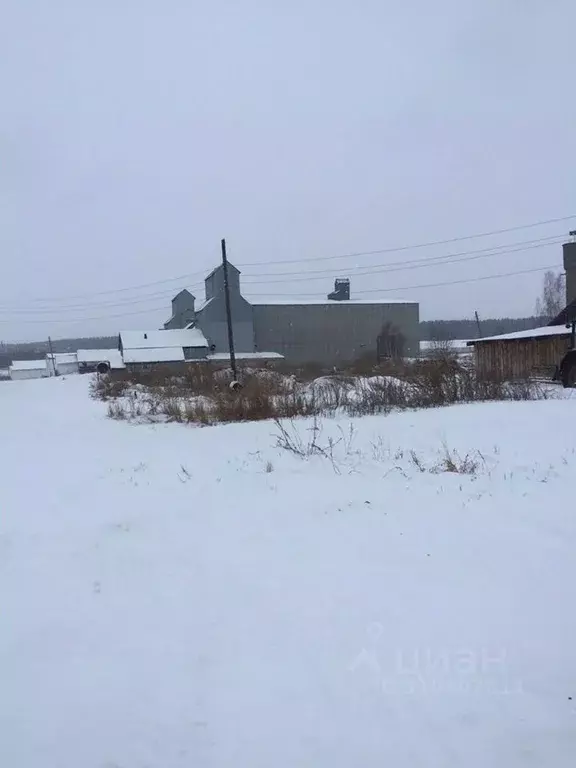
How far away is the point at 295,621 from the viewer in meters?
3.56

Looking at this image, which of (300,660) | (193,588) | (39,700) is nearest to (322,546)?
(193,588)

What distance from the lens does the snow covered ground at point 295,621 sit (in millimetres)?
2541

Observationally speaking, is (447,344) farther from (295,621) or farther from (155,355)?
(155,355)

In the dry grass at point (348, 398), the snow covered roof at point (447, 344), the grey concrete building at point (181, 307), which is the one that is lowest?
the dry grass at point (348, 398)

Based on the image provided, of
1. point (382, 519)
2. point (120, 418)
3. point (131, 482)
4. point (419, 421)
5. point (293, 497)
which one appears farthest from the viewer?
point (120, 418)

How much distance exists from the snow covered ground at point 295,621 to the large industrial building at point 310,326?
52.6 metres

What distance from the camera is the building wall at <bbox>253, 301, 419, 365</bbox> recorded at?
6191 centimetres

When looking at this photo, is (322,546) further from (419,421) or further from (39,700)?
(419,421)

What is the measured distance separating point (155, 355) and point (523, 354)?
3953cm

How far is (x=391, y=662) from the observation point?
10.0ft

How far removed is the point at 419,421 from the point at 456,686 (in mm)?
9330

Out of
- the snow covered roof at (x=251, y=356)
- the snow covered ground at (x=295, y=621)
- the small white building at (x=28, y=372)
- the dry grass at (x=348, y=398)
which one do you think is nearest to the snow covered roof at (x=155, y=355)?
the snow covered roof at (x=251, y=356)
